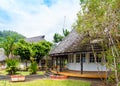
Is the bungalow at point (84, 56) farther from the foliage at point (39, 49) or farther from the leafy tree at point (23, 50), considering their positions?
the foliage at point (39, 49)

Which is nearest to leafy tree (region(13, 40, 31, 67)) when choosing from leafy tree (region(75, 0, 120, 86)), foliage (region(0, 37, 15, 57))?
foliage (region(0, 37, 15, 57))

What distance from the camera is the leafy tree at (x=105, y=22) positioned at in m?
14.6

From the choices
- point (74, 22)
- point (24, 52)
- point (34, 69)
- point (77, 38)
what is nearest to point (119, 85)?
point (74, 22)

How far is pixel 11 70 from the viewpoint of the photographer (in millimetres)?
32062

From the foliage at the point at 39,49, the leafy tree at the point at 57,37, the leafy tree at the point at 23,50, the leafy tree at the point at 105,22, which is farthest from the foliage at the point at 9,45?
the leafy tree at the point at 105,22

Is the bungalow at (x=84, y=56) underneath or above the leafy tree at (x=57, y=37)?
underneath

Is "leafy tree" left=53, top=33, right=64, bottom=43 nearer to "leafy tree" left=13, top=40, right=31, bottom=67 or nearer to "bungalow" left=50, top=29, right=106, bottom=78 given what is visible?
"leafy tree" left=13, top=40, right=31, bottom=67

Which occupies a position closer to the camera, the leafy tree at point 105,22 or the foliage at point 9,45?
the leafy tree at point 105,22

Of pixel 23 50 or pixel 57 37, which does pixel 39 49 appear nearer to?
pixel 23 50

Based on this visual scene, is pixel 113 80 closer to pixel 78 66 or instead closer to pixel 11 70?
pixel 78 66

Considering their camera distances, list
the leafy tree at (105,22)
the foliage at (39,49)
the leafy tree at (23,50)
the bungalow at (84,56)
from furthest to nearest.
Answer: the foliage at (39,49)
the leafy tree at (23,50)
the bungalow at (84,56)
the leafy tree at (105,22)

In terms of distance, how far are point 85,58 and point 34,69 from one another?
35.0ft

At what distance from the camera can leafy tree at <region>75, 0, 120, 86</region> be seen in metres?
14.6

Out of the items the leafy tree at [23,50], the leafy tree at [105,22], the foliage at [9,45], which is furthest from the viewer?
the foliage at [9,45]
